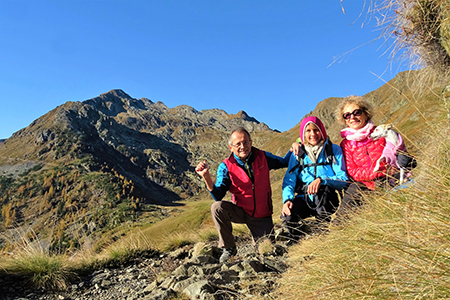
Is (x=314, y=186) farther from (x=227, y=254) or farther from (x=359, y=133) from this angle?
(x=227, y=254)

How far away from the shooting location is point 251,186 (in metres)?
4.77

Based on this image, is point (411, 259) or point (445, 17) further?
point (445, 17)

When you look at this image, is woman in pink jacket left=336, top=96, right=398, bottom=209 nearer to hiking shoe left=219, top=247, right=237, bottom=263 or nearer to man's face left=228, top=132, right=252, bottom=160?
man's face left=228, top=132, right=252, bottom=160

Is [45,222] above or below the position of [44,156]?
below

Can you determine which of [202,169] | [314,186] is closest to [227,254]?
[202,169]

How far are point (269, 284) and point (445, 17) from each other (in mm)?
5380

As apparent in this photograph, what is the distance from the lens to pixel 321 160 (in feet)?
14.1

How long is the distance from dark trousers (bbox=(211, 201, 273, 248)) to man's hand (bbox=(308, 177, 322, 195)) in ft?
Result: 4.03

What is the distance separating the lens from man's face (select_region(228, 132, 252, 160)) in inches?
182

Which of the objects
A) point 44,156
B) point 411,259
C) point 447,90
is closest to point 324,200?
point 411,259

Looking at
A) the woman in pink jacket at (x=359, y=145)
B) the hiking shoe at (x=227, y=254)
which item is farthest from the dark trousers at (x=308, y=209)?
the hiking shoe at (x=227, y=254)

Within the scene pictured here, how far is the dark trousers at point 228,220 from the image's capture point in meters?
4.51

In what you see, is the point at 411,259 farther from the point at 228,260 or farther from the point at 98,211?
the point at 98,211

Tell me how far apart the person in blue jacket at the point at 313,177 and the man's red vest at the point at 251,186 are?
47 cm
